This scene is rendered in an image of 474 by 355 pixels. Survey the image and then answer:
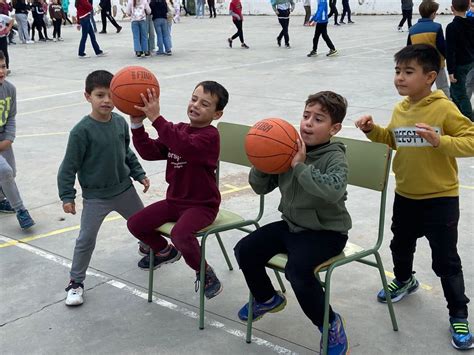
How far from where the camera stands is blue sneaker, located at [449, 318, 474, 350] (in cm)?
344

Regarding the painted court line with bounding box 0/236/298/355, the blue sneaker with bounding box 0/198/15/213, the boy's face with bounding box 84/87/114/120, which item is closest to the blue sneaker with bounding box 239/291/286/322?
the painted court line with bounding box 0/236/298/355

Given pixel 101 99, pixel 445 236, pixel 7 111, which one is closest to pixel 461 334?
pixel 445 236

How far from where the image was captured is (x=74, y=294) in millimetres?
4133

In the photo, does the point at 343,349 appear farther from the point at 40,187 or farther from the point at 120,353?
the point at 40,187

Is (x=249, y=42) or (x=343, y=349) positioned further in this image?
(x=249, y=42)

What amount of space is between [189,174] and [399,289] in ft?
5.06

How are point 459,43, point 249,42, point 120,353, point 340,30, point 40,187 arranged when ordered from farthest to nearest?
point 340,30, point 249,42, point 459,43, point 40,187, point 120,353

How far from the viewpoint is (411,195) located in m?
3.61

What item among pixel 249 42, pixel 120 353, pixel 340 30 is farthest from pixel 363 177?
pixel 340 30

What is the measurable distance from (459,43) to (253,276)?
6.16 m

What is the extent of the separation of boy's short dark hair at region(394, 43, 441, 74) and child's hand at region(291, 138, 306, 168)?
2.62 feet

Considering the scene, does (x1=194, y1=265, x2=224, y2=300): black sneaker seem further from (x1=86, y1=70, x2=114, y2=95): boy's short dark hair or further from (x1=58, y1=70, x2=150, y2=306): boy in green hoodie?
(x1=86, y1=70, x2=114, y2=95): boy's short dark hair

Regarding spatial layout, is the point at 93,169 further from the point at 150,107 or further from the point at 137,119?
the point at 150,107

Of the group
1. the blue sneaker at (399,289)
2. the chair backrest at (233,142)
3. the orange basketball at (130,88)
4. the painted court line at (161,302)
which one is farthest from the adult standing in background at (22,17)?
the blue sneaker at (399,289)
